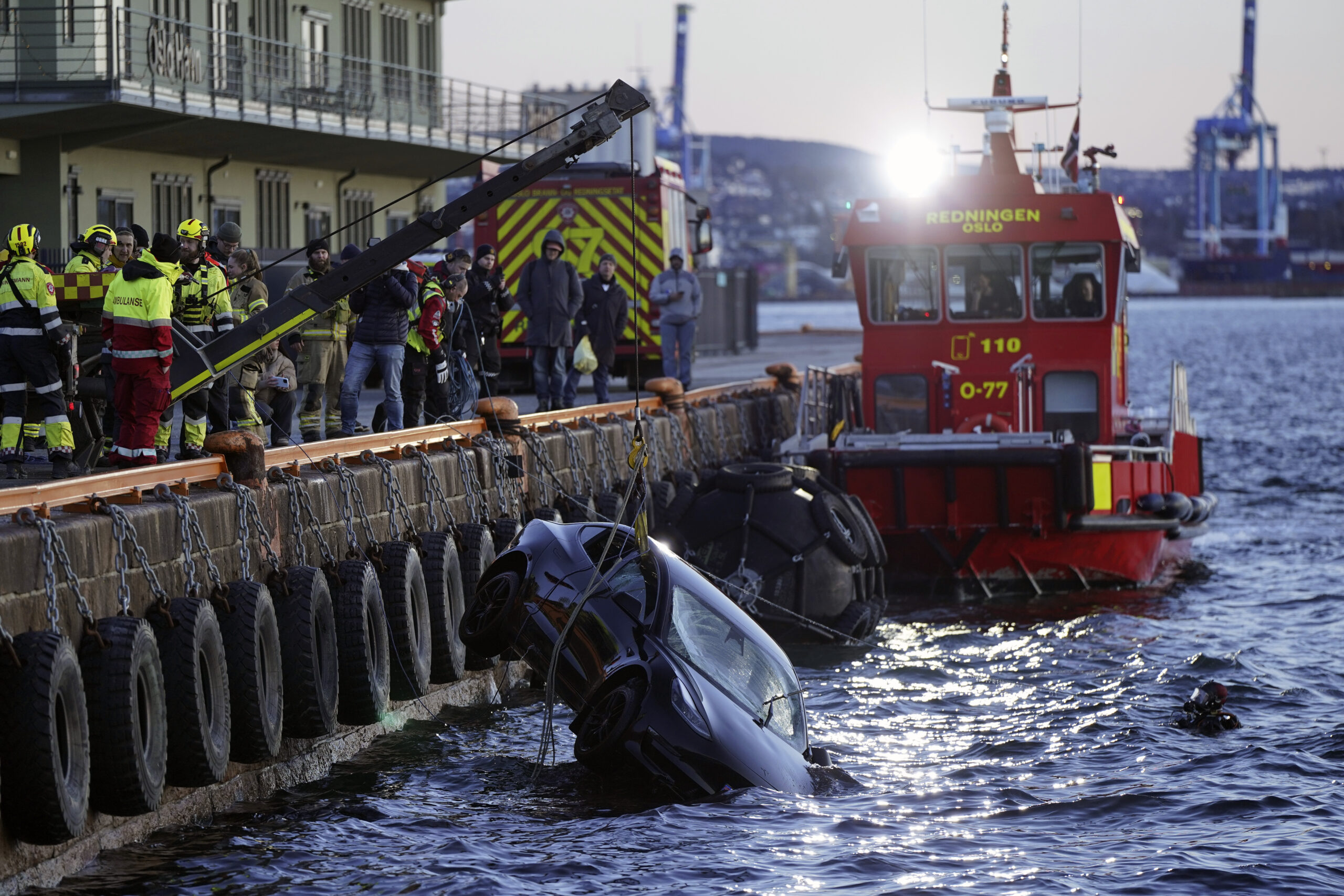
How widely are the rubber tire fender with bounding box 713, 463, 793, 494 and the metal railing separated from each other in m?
12.4

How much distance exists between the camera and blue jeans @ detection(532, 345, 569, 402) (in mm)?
19859

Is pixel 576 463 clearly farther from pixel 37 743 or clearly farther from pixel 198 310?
pixel 37 743

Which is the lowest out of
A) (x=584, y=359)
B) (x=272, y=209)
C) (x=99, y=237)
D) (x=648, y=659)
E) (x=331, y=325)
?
(x=648, y=659)

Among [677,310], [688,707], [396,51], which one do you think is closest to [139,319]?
[688,707]

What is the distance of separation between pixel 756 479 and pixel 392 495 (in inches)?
158

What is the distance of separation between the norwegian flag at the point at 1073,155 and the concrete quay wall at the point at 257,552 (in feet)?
21.4

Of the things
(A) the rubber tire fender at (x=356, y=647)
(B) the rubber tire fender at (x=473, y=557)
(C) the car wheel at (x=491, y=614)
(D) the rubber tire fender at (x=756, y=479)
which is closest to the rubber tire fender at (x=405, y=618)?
(A) the rubber tire fender at (x=356, y=647)

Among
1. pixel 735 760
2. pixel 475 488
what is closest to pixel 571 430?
pixel 475 488

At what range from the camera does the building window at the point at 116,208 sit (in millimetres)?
27672

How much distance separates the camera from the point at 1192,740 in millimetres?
12945

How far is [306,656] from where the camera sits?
34.7 ft

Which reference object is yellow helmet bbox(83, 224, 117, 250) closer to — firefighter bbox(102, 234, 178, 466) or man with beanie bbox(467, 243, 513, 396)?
firefighter bbox(102, 234, 178, 466)

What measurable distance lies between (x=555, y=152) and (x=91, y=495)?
182 inches

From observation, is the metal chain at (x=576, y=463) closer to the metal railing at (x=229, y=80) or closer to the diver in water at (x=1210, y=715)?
the diver in water at (x=1210, y=715)
